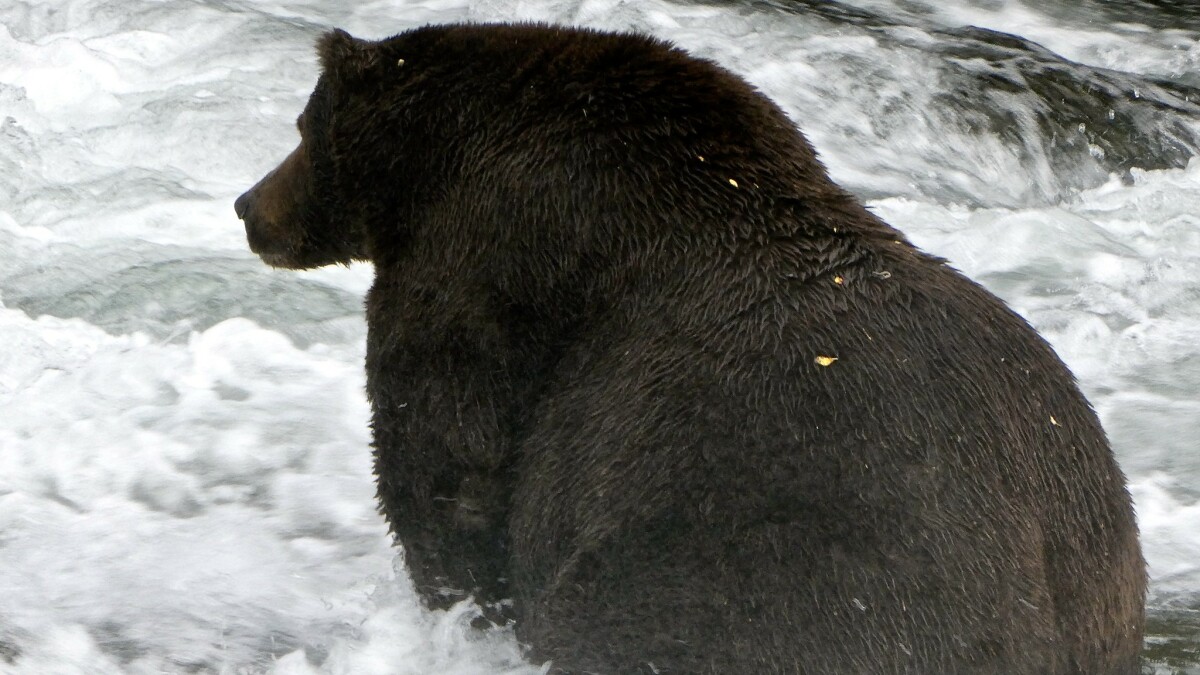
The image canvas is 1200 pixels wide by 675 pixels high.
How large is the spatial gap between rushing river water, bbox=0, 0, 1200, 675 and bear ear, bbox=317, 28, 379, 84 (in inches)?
63.2

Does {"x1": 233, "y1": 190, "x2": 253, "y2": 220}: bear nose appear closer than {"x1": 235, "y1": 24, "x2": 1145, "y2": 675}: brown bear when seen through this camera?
No

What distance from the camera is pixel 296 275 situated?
26.5ft

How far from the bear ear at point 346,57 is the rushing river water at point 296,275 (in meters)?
1.61

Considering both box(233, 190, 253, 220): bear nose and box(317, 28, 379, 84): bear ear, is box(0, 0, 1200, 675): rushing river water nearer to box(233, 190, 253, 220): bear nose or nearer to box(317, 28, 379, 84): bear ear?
box(233, 190, 253, 220): bear nose

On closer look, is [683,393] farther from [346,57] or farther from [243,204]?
[243,204]

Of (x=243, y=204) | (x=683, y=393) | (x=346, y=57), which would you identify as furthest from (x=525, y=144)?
(x=243, y=204)

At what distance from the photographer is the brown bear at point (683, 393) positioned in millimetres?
3148

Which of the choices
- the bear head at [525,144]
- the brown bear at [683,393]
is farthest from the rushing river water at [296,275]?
the bear head at [525,144]

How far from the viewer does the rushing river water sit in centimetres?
517

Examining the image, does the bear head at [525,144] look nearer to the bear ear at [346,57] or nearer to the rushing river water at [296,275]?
the bear ear at [346,57]

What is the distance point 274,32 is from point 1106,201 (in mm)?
6201

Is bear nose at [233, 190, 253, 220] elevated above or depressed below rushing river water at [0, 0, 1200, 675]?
above

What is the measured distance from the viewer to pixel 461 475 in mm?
3934

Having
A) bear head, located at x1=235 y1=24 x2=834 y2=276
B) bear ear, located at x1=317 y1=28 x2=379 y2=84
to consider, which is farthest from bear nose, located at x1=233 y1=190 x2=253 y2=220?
bear ear, located at x1=317 y1=28 x2=379 y2=84
